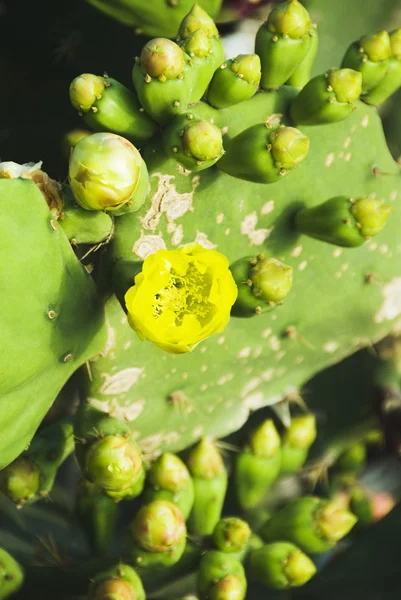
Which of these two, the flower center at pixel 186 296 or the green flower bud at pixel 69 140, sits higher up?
the green flower bud at pixel 69 140

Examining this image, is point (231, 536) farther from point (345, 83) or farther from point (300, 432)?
point (345, 83)

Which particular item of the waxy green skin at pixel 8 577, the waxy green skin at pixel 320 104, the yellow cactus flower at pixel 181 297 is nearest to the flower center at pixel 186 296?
the yellow cactus flower at pixel 181 297

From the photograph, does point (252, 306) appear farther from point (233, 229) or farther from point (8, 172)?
point (8, 172)

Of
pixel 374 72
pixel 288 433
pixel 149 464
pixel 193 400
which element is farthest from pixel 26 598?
pixel 374 72

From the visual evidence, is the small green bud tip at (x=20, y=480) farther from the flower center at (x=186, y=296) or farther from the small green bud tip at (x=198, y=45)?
the small green bud tip at (x=198, y=45)

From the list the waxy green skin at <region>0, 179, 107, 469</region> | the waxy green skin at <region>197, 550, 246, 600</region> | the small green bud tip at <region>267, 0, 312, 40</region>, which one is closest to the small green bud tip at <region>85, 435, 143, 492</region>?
the waxy green skin at <region>0, 179, 107, 469</region>

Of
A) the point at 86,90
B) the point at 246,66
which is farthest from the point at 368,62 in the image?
the point at 86,90

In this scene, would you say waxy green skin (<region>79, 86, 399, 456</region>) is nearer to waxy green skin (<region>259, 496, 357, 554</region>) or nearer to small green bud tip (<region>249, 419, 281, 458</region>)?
small green bud tip (<region>249, 419, 281, 458</region>)
